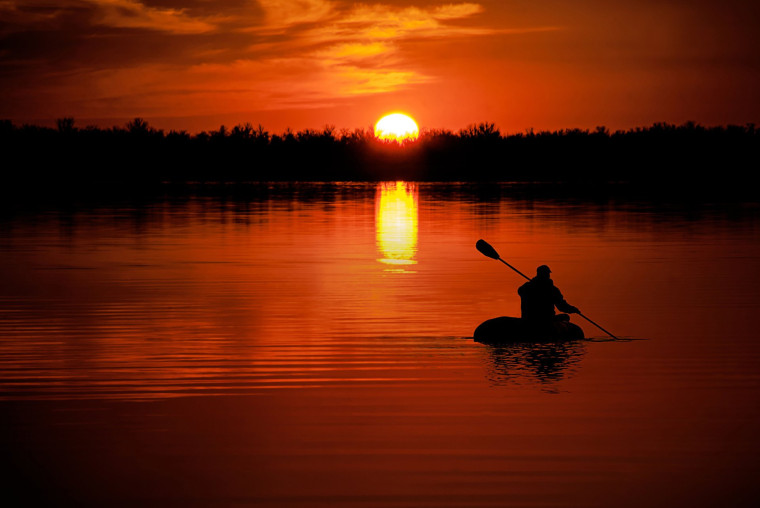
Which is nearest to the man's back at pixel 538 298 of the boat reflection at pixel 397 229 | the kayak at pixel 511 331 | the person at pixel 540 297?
the person at pixel 540 297

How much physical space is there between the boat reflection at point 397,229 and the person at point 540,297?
8581mm

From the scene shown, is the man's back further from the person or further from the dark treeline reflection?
the dark treeline reflection

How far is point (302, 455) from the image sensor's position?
8.75m

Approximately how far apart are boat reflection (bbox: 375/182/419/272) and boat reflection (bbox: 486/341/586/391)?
A: 28.3 ft

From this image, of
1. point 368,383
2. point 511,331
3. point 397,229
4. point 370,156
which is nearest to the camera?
point 368,383

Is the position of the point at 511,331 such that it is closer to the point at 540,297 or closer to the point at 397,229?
the point at 540,297

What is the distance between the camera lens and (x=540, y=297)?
13.1 meters

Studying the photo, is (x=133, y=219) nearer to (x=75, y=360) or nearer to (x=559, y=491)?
(x=75, y=360)

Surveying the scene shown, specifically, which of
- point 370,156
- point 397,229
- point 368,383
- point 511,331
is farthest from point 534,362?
point 370,156

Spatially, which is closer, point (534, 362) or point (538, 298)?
point (534, 362)

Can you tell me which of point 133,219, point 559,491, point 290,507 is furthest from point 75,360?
point 133,219

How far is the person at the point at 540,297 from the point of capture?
13023 mm

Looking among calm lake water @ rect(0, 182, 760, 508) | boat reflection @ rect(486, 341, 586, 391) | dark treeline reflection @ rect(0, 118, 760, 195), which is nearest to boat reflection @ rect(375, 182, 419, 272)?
calm lake water @ rect(0, 182, 760, 508)

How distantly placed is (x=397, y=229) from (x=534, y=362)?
20100 mm
